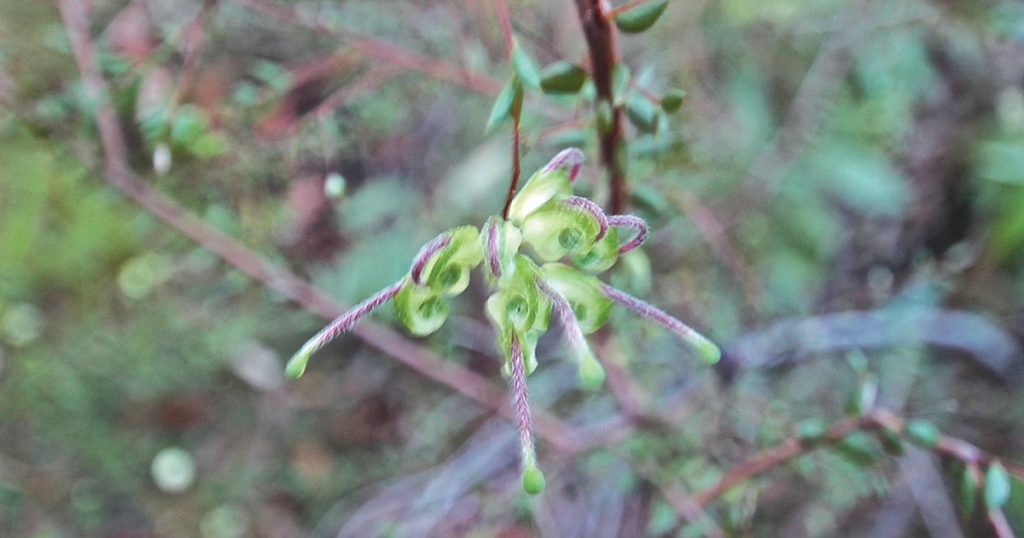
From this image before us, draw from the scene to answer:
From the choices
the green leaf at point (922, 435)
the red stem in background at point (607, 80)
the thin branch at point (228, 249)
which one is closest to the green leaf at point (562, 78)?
the red stem in background at point (607, 80)

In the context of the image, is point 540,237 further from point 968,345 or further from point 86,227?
point 86,227

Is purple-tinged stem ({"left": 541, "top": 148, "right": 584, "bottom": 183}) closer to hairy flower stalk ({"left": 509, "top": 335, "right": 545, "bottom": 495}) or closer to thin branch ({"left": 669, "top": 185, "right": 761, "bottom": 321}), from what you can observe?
hairy flower stalk ({"left": 509, "top": 335, "right": 545, "bottom": 495})

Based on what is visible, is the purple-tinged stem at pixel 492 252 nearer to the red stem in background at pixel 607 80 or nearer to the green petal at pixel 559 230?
the green petal at pixel 559 230

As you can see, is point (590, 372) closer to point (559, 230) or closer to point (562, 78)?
point (559, 230)

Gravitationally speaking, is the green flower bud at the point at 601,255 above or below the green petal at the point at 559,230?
below

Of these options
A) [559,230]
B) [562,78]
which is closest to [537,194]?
[559,230]

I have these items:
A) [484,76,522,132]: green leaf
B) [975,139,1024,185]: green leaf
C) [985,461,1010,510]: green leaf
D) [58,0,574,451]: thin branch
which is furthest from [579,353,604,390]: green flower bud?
[975,139,1024,185]: green leaf

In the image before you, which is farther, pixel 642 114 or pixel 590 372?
pixel 642 114
